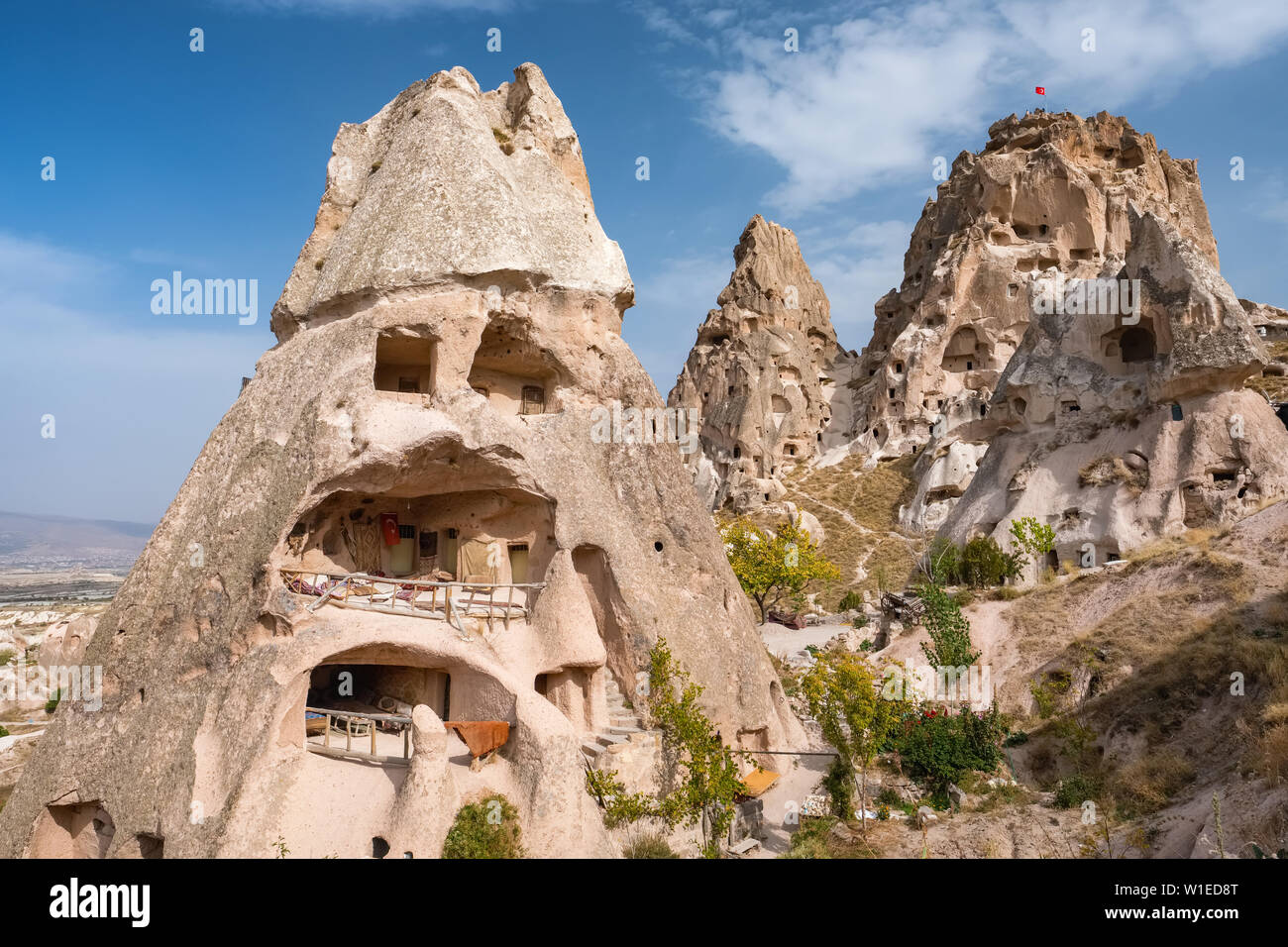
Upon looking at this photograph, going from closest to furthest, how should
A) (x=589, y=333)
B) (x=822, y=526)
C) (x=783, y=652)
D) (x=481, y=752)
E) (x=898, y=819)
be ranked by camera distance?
(x=481, y=752), (x=898, y=819), (x=589, y=333), (x=783, y=652), (x=822, y=526)

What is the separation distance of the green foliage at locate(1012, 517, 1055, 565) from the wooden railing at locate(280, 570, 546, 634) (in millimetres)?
16480

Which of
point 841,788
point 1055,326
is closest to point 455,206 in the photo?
point 841,788

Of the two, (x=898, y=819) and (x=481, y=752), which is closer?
(x=481, y=752)

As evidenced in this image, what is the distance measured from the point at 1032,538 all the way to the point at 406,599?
61.4ft

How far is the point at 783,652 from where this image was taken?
24812 millimetres

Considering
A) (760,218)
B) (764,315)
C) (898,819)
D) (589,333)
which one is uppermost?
(760,218)

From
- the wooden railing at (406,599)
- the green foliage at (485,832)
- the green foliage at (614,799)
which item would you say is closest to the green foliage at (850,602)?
the wooden railing at (406,599)

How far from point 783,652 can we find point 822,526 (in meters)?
18.2

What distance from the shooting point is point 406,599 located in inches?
606

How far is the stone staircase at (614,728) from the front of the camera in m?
13.5

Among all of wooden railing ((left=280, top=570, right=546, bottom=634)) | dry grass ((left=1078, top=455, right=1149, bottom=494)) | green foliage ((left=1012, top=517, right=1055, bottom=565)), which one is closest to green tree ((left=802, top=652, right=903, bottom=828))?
wooden railing ((left=280, top=570, right=546, bottom=634))

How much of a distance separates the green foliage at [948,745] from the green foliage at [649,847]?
518 centimetres

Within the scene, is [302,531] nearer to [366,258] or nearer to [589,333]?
[366,258]

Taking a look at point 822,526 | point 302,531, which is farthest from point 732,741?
point 822,526
